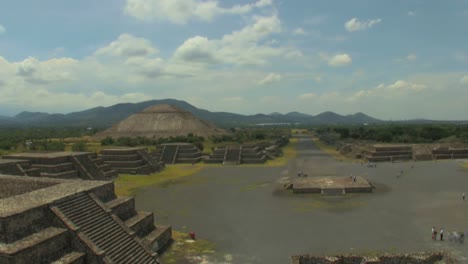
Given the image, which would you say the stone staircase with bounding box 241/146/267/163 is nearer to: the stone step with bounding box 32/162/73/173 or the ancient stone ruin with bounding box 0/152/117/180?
the ancient stone ruin with bounding box 0/152/117/180

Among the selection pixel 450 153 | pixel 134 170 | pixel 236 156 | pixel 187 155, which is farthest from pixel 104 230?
pixel 450 153

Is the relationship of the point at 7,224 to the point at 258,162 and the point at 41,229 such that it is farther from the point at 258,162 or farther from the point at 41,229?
the point at 258,162

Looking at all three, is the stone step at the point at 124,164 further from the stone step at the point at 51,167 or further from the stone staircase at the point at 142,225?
the stone staircase at the point at 142,225

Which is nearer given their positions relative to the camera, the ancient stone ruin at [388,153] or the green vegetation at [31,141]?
the ancient stone ruin at [388,153]

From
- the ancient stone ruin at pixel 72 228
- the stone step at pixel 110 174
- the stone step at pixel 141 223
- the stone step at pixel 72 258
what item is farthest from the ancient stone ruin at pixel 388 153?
the stone step at pixel 72 258

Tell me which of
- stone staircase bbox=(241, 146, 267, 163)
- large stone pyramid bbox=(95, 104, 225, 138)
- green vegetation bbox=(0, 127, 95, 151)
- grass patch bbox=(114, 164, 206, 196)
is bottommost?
grass patch bbox=(114, 164, 206, 196)

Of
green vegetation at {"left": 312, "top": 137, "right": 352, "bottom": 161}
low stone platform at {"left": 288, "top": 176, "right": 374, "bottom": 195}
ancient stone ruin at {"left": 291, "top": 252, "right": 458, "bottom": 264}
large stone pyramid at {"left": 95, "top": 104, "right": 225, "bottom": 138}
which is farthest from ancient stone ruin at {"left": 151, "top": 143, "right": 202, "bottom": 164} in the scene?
large stone pyramid at {"left": 95, "top": 104, "right": 225, "bottom": 138}

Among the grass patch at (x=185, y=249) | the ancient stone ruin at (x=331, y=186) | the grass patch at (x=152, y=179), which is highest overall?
the ancient stone ruin at (x=331, y=186)
